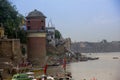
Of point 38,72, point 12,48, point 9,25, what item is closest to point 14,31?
point 9,25

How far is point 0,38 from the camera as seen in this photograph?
123 ft

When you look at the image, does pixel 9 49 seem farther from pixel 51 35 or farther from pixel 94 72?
pixel 51 35

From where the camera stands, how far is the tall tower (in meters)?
43.7

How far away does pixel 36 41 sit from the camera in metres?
43.8

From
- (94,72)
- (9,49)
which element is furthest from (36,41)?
(94,72)

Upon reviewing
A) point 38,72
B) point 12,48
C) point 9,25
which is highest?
point 9,25

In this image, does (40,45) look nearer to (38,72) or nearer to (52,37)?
(38,72)

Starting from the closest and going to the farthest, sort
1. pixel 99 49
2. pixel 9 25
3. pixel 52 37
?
pixel 9 25 → pixel 52 37 → pixel 99 49

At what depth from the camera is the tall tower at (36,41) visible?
43.7 m

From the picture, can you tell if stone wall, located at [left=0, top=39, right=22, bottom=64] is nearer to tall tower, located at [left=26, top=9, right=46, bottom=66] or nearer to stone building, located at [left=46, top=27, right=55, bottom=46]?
tall tower, located at [left=26, top=9, right=46, bottom=66]

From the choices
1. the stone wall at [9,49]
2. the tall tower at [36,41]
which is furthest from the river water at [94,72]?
the stone wall at [9,49]

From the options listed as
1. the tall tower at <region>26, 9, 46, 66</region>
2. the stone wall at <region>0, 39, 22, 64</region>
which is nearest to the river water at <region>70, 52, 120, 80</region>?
the tall tower at <region>26, 9, 46, 66</region>

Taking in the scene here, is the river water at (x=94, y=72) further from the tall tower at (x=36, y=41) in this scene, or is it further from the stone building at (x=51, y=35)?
the stone building at (x=51, y=35)

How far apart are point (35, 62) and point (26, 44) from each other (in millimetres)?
2593
